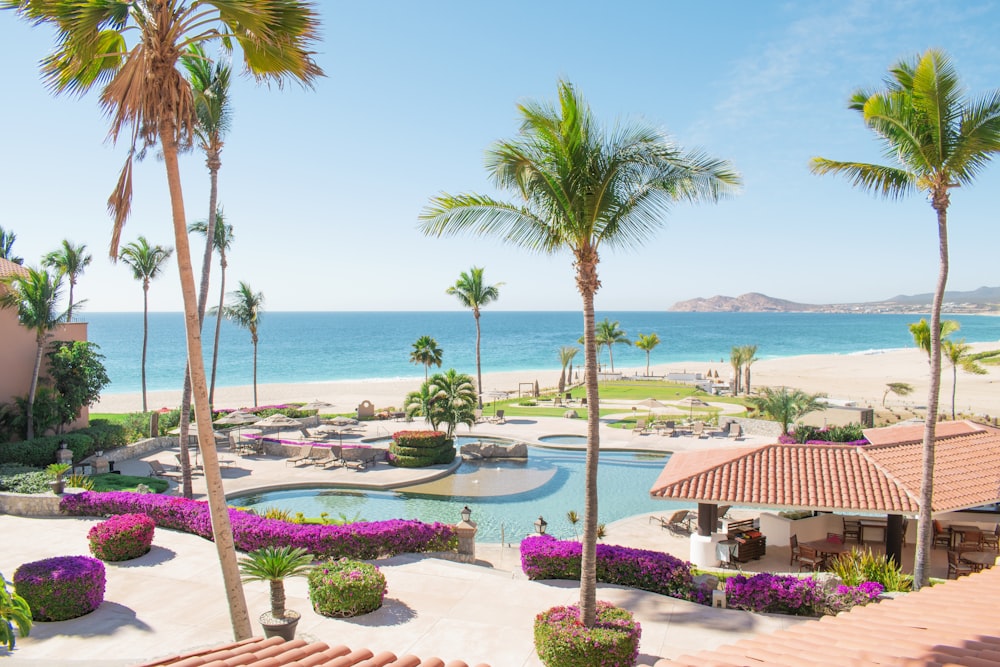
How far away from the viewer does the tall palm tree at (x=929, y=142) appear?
10211 millimetres

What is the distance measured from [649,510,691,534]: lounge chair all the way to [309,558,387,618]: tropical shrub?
9805mm

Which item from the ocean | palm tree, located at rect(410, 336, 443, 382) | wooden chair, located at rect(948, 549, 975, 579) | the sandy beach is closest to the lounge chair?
wooden chair, located at rect(948, 549, 975, 579)

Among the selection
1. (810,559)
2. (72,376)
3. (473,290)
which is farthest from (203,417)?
(473,290)

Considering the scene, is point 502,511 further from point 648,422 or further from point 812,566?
point 648,422

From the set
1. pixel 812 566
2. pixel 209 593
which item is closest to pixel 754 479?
pixel 812 566

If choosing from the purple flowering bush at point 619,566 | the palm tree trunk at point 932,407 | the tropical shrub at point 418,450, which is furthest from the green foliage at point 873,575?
the tropical shrub at point 418,450

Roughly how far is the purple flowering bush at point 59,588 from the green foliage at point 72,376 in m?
16.4

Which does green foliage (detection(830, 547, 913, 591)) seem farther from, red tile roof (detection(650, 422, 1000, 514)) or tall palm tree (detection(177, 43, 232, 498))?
tall palm tree (detection(177, 43, 232, 498))

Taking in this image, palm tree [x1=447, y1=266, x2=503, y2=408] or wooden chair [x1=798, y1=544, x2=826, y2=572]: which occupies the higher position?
palm tree [x1=447, y1=266, x2=503, y2=408]

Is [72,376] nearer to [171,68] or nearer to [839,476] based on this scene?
[171,68]

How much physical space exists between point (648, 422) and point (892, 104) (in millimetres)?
23646

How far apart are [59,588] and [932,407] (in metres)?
15.5

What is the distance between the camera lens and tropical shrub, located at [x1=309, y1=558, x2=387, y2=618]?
33.7 ft

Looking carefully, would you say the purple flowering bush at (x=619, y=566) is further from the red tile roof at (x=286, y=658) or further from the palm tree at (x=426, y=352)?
the palm tree at (x=426, y=352)
